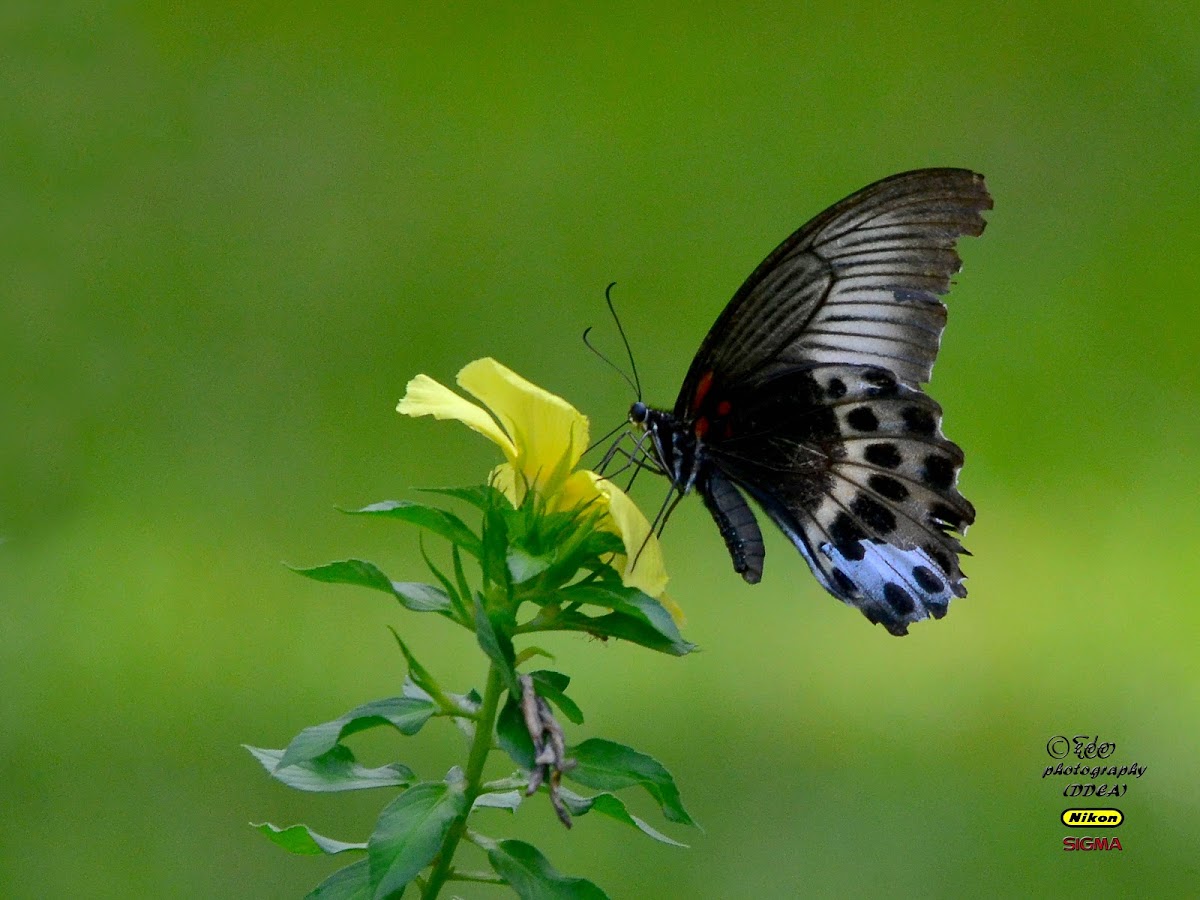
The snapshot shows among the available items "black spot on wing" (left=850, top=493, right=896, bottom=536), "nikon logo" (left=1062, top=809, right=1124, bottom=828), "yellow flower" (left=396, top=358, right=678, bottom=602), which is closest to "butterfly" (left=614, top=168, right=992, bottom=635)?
"black spot on wing" (left=850, top=493, right=896, bottom=536)

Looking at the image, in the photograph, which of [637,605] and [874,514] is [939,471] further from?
[637,605]

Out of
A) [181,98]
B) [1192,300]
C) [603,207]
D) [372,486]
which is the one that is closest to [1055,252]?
[1192,300]

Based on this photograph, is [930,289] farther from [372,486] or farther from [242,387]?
[242,387]

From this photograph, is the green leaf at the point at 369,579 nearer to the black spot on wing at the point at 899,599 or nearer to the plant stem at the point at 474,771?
the plant stem at the point at 474,771

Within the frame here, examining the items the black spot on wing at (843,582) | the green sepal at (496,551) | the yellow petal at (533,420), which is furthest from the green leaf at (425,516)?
the black spot on wing at (843,582)

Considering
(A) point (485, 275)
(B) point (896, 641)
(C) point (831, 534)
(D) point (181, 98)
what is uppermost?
(D) point (181, 98)

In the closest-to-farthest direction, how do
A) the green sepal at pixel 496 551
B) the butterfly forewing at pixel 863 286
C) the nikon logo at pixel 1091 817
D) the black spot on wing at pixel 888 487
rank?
1. the green sepal at pixel 496 551
2. the butterfly forewing at pixel 863 286
3. the black spot on wing at pixel 888 487
4. the nikon logo at pixel 1091 817
